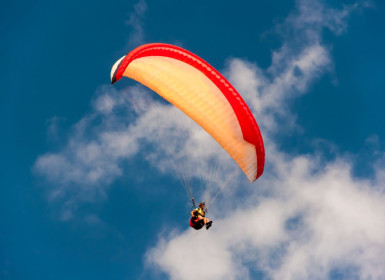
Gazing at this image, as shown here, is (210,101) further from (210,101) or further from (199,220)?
(199,220)

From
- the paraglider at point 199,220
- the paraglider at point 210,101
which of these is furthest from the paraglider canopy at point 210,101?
the paraglider at point 199,220

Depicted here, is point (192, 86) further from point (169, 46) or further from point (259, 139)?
point (259, 139)

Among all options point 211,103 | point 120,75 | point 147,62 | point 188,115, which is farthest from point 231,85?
point 120,75

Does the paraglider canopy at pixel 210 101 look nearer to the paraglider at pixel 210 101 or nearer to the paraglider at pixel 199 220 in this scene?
the paraglider at pixel 210 101

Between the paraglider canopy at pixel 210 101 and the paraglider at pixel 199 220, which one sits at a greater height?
the paraglider canopy at pixel 210 101

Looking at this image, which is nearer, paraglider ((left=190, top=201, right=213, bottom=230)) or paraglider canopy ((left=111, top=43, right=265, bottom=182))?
paraglider ((left=190, top=201, right=213, bottom=230))

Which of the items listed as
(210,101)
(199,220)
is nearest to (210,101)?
(210,101)

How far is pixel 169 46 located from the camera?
17.9m

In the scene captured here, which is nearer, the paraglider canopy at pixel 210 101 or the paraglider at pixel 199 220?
the paraglider at pixel 199 220

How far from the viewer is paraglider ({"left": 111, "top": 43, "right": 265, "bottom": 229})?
59.9ft

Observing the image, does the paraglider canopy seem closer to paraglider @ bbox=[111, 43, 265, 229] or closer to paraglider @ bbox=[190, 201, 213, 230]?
paraglider @ bbox=[111, 43, 265, 229]

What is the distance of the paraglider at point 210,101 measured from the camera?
18250mm

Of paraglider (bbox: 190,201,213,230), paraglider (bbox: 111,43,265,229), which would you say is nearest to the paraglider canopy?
paraglider (bbox: 111,43,265,229)

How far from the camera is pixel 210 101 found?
60.4 ft
